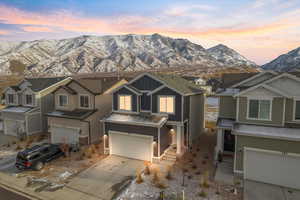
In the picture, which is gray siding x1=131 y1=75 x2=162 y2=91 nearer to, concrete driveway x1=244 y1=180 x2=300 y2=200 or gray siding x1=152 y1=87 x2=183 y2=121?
gray siding x1=152 y1=87 x2=183 y2=121

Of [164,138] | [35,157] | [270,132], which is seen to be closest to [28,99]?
[35,157]

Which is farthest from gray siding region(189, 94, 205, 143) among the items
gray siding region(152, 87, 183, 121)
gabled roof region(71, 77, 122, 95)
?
gabled roof region(71, 77, 122, 95)

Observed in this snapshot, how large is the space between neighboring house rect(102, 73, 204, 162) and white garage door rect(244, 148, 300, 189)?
216 inches

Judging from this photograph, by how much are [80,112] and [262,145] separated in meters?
17.2

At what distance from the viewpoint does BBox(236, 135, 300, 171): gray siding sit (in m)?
10.4

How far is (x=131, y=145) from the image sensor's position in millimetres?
15602

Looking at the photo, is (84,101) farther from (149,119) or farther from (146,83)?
(149,119)

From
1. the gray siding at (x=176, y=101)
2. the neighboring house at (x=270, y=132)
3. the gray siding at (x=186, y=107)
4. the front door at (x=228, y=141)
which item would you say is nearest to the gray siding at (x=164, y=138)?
the gray siding at (x=176, y=101)

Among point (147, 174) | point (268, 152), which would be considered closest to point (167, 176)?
point (147, 174)

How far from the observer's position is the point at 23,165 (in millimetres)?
13609

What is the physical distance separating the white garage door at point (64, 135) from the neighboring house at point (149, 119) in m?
4.63

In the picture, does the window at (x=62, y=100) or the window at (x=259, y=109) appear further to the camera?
the window at (x=62, y=100)

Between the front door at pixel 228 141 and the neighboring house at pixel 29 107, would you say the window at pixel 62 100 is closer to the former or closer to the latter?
the neighboring house at pixel 29 107

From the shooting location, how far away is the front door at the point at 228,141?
49.1 ft
